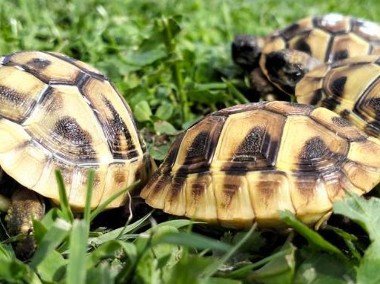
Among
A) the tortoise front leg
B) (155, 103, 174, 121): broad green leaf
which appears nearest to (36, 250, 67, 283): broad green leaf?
the tortoise front leg

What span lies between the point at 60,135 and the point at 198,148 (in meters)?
0.56

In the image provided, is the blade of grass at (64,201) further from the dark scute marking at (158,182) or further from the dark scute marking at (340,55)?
the dark scute marking at (340,55)

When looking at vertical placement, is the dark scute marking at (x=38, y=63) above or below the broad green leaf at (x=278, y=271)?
above

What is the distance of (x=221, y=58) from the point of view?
15.8 ft

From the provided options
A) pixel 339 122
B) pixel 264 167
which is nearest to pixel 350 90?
pixel 339 122

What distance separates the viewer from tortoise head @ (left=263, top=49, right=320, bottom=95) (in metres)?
4.14

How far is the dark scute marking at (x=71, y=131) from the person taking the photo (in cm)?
262

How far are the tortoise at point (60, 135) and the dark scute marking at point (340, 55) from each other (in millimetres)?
2126

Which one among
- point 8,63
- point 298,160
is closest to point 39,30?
point 8,63

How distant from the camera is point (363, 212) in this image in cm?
220

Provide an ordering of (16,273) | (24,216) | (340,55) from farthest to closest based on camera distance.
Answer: (340,55) → (24,216) → (16,273)

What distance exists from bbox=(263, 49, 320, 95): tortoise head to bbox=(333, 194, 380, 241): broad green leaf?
194 centimetres

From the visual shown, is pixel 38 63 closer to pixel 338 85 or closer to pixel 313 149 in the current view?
pixel 313 149

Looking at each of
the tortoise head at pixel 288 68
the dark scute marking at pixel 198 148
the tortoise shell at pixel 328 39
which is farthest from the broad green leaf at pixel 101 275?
the tortoise shell at pixel 328 39
